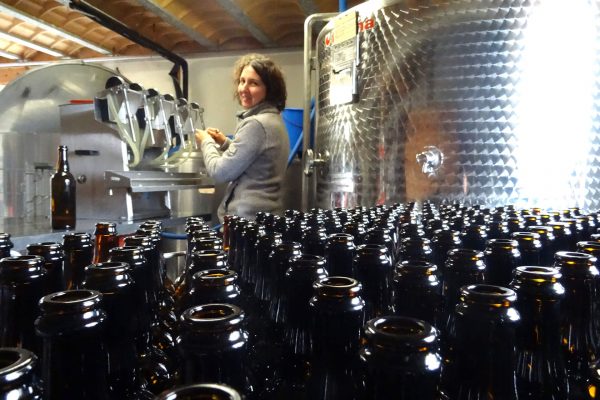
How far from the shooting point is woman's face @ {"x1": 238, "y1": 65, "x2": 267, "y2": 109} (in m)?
2.52

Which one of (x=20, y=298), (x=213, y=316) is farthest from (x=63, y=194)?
(x=213, y=316)

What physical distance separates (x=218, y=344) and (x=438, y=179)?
160cm

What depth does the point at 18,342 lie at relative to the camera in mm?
524

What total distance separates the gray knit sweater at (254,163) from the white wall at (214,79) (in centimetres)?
218

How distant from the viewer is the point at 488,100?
1.69m

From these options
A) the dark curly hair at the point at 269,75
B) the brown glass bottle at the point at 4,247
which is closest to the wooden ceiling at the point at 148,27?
the dark curly hair at the point at 269,75

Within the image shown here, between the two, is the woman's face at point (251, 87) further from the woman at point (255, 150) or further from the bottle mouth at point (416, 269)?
the bottle mouth at point (416, 269)

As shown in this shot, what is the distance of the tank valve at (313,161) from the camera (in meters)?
2.32

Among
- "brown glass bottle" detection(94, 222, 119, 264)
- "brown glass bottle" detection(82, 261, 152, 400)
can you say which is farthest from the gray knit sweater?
"brown glass bottle" detection(82, 261, 152, 400)

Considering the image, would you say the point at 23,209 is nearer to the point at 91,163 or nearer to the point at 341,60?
the point at 91,163

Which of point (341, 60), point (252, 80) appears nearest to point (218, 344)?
point (341, 60)

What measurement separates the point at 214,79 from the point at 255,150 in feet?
8.87

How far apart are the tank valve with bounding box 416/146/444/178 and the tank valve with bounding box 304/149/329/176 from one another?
609 millimetres

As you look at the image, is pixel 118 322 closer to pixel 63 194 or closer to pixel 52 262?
pixel 52 262
